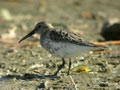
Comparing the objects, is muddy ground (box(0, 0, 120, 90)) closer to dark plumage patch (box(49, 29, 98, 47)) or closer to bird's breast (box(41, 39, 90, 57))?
bird's breast (box(41, 39, 90, 57))

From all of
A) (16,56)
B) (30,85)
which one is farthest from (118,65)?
(16,56)

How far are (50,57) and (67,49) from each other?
69.1 inches

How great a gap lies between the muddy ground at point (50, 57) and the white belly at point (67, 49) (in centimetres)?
44

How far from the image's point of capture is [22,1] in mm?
15148

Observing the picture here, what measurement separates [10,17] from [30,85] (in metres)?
7.04

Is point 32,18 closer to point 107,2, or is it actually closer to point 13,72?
point 107,2

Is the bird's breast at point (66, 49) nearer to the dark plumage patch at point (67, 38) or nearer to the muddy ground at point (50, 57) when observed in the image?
the dark plumage patch at point (67, 38)

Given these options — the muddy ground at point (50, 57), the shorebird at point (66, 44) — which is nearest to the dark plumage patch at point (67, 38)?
the shorebird at point (66, 44)

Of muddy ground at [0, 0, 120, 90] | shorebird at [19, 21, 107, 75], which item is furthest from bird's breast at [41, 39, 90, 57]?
muddy ground at [0, 0, 120, 90]

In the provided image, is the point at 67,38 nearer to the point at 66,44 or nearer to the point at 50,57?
the point at 66,44

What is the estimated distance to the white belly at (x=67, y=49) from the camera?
5.74 meters

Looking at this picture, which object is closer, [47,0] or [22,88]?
[22,88]

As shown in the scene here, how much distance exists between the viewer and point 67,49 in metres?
5.77

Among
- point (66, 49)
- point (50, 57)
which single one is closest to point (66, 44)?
point (66, 49)
